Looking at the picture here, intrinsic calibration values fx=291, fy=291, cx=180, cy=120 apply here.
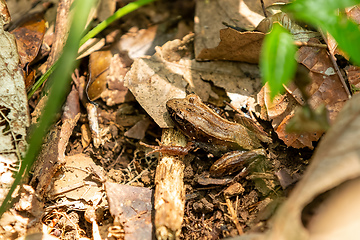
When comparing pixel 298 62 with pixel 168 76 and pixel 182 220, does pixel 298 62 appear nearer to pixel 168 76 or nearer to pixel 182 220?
pixel 168 76

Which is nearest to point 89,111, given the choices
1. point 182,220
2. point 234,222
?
point 182,220

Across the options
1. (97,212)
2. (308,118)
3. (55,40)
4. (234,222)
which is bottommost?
(234,222)

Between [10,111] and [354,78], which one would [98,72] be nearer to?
[10,111]

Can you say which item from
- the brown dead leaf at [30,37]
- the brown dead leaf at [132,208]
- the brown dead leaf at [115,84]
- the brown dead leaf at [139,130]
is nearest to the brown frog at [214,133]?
the brown dead leaf at [139,130]

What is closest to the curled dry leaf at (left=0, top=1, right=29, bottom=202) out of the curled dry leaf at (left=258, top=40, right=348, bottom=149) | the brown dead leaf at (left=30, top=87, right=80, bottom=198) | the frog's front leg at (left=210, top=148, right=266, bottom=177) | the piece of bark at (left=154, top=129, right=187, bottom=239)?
the brown dead leaf at (left=30, top=87, right=80, bottom=198)

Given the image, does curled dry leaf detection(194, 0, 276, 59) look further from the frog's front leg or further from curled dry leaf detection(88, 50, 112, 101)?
the frog's front leg

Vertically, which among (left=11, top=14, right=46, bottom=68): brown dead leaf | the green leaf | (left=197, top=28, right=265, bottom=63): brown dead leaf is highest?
(left=11, top=14, right=46, bottom=68): brown dead leaf
